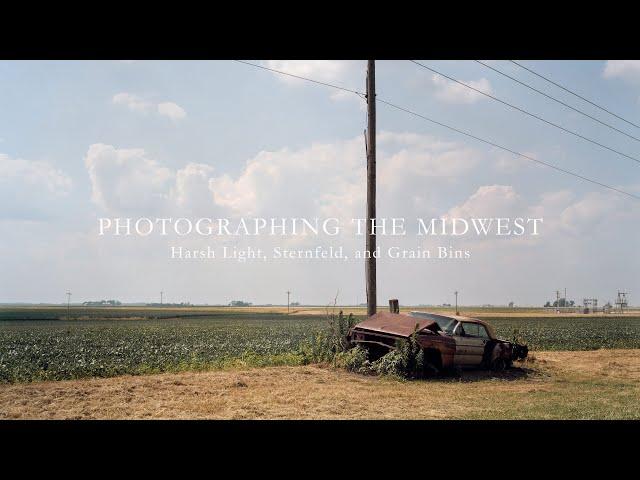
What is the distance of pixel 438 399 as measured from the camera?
11.2 m

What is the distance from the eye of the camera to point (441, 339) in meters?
14.4

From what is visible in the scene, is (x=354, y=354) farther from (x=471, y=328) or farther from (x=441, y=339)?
(x=471, y=328)

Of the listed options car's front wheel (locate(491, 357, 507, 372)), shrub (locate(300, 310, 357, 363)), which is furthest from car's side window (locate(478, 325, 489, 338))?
shrub (locate(300, 310, 357, 363))

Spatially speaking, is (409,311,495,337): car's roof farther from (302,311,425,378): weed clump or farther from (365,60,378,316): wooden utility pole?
(302,311,425,378): weed clump

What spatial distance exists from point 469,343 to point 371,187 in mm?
5392

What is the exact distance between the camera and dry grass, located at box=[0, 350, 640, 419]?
9688 millimetres

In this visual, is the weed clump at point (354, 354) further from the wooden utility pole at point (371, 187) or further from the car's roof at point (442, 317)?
the car's roof at point (442, 317)

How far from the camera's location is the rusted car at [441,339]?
564 inches
